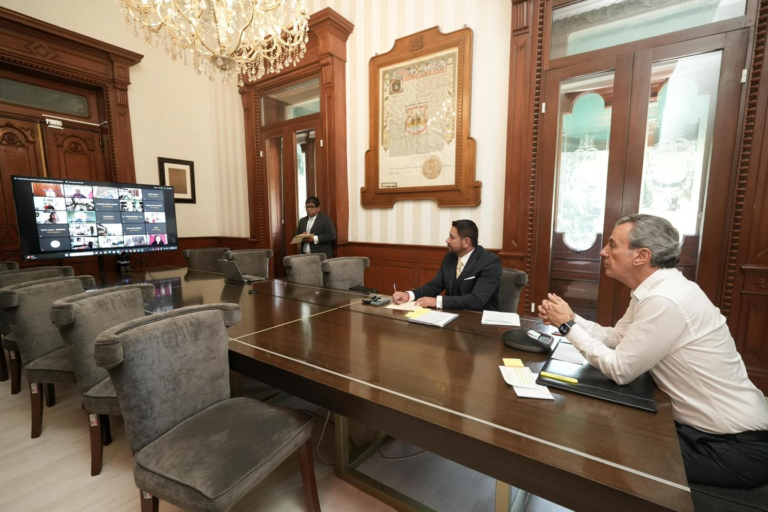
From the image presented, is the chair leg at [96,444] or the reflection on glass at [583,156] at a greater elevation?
the reflection on glass at [583,156]

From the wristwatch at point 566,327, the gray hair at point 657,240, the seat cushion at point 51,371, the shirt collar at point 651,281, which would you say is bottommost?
the seat cushion at point 51,371

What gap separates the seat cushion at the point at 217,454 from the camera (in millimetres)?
998

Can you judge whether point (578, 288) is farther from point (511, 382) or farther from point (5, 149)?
point (5, 149)

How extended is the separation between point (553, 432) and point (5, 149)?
5.78 metres

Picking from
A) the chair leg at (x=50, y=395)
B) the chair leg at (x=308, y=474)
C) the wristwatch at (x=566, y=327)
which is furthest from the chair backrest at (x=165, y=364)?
the chair leg at (x=50, y=395)

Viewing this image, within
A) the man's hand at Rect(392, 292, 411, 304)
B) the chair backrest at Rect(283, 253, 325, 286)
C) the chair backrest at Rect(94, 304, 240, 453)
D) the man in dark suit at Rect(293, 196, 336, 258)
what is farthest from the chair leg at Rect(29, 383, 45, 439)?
the man in dark suit at Rect(293, 196, 336, 258)

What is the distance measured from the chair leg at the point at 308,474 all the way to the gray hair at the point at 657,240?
4.77ft

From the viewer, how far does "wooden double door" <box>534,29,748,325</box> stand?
2463 mm

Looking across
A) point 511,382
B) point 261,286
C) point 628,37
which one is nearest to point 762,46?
point 628,37

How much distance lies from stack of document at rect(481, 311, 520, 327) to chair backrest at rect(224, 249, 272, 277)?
2671mm

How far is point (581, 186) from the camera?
9.73 ft

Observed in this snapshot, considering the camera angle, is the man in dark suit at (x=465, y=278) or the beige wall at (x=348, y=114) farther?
the beige wall at (x=348, y=114)

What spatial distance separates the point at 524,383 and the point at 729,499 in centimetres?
60

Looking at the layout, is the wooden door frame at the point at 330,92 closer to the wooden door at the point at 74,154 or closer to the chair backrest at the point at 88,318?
the wooden door at the point at 74,154
